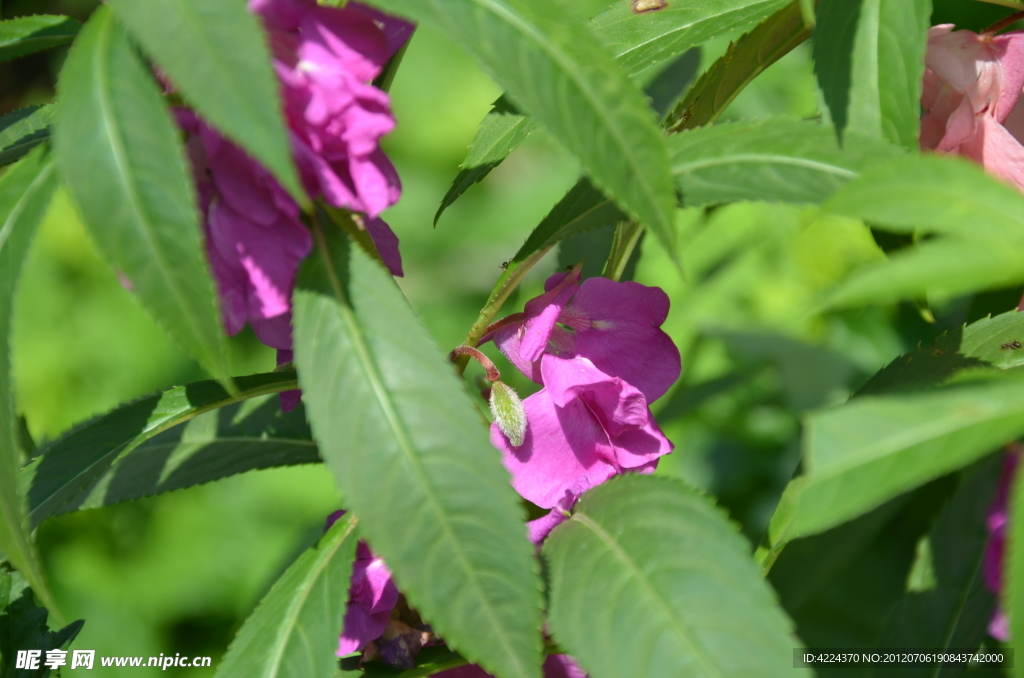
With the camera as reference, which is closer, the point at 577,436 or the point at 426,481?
the point at 426,481

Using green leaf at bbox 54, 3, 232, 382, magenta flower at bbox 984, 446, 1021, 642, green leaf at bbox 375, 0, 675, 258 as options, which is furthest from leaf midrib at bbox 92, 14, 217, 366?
magenta flower at bbox 984, 446, 1021, 642

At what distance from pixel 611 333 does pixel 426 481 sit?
267 mm

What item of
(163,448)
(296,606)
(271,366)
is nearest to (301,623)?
(296,606)

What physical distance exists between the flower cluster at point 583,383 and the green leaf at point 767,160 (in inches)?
5.2

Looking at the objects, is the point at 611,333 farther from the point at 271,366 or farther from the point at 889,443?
the point at 271,366

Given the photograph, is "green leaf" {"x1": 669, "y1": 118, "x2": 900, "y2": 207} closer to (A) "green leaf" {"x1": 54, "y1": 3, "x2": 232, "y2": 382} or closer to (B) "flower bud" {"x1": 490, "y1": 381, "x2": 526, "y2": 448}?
(B) "flower bud" {"x1": 490, "y1": 381, "x2": 526, "y2": 448}

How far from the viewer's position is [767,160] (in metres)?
0.60

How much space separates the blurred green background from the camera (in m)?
1.84

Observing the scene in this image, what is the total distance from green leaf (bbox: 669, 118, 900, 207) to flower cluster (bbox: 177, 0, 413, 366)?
0.21 metres

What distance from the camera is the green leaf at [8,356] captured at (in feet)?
1.69

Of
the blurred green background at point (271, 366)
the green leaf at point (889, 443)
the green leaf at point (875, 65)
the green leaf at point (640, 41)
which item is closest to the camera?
the green leaf at point (889, 443)

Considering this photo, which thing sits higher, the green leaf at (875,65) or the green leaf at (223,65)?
the green leaf at (223,65)

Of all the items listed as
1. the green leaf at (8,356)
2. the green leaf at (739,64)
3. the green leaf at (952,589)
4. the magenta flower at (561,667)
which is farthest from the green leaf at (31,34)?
the green leaf at (952,589)

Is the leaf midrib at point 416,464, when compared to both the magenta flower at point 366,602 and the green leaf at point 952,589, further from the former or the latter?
the green leaf at point 952,589
